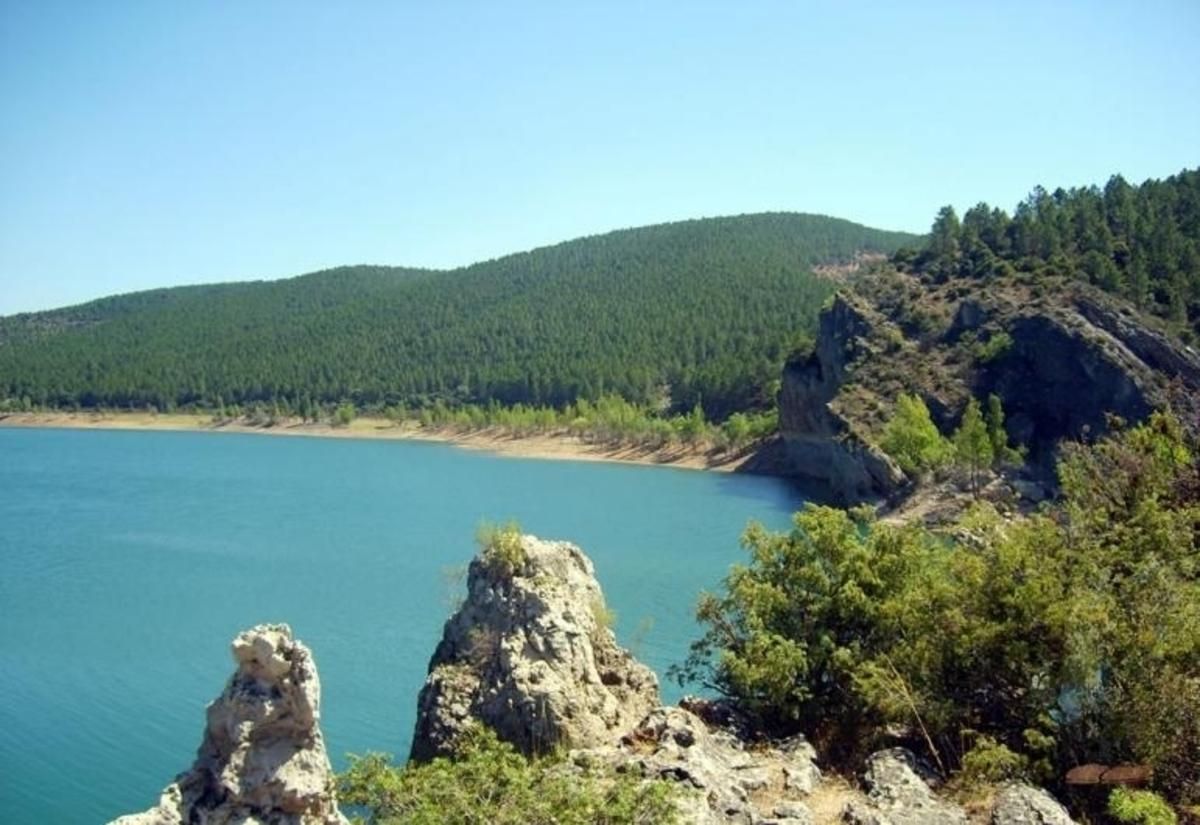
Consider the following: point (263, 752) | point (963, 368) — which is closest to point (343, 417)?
point (963, 368)

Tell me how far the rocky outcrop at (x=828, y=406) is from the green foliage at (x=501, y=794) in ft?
230

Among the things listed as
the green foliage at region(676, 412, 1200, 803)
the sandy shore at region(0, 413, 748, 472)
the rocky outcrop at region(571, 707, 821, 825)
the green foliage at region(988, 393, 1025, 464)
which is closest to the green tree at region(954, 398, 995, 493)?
the green foliage at region(988, 393, 1025, 464)

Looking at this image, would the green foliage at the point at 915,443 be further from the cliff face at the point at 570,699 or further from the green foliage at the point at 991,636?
the cliff face at the point at 570,699

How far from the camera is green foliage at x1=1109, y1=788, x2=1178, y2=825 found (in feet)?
44.5

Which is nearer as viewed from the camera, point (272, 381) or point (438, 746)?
point (438, 746)

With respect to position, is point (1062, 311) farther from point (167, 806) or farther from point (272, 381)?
point (272, 381)

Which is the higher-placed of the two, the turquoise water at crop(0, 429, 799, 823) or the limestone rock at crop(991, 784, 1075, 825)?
the limestone rock at crop(991, 784, 1075, 825)

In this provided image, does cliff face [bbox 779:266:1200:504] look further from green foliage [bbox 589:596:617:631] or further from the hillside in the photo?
green foliage [bbox 589:596:617:631]

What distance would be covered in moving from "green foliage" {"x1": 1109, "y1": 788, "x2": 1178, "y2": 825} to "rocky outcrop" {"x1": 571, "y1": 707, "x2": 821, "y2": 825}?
166 inches

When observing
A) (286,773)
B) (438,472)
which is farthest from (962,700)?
(438,472)

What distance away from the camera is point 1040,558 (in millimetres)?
19078

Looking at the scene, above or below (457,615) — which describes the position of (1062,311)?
above

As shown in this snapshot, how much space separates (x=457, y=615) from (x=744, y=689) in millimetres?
5742

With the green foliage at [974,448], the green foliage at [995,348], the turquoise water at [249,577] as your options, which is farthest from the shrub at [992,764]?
the green foliage at [995,348]
